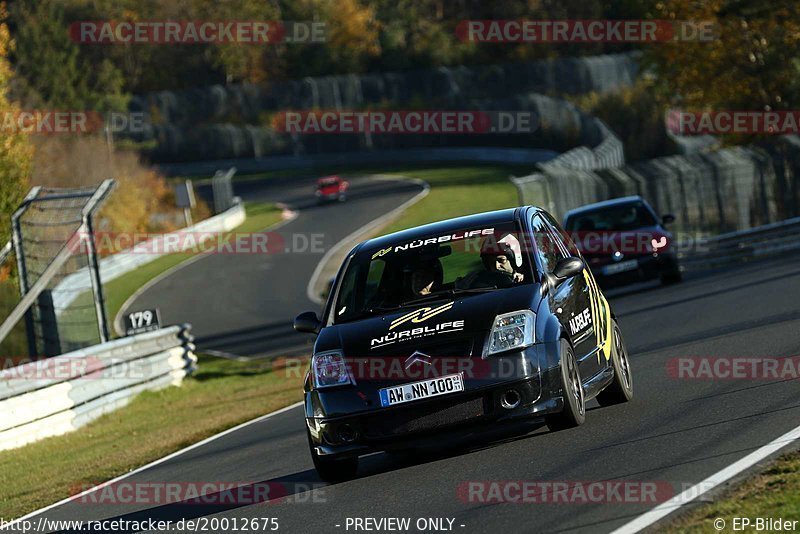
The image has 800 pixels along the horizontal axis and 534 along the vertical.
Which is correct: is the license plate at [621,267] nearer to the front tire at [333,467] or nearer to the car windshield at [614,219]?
the car windshield at [614,219]

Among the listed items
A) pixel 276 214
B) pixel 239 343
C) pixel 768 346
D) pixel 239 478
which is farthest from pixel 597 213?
pixel 276 214

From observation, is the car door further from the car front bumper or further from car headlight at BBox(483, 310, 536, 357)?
the car front bumper

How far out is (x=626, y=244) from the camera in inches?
900

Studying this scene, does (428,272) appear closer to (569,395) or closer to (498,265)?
(498,265)

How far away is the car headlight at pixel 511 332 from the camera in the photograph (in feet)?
28.4

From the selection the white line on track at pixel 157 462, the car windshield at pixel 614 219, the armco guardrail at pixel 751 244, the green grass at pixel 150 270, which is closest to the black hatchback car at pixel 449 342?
the white line on track at pixel 157 462

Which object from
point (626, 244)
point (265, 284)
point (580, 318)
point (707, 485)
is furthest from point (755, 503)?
point (265, 284)

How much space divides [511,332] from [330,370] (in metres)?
1.20

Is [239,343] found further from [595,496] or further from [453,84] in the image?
[453,84]

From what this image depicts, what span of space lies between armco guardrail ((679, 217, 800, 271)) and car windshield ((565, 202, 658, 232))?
536cm

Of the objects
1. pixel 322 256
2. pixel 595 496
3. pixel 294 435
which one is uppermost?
pixel 595 496

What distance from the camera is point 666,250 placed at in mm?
22953

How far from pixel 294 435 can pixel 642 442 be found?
467cm

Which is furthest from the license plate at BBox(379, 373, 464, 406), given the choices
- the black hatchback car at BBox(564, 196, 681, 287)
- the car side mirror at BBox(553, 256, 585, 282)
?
the black hatchback car at BBox(564, 196, 681, 287)
